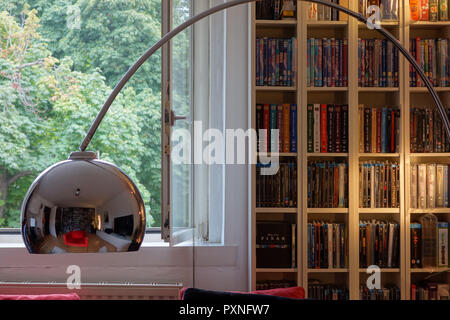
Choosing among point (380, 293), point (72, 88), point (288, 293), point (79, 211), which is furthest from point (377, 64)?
point (79, 211)

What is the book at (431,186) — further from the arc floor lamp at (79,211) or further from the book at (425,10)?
the arc floor lamp at (79,211)

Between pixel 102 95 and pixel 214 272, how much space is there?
1342 mm

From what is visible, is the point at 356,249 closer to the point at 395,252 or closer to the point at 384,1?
the point at 395,252

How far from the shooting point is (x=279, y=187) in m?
2.98

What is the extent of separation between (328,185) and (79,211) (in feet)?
6.38

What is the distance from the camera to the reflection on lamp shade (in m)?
1.30

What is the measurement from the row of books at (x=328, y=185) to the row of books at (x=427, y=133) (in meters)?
0.43

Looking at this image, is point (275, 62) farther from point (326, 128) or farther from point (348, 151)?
point (348, 151)

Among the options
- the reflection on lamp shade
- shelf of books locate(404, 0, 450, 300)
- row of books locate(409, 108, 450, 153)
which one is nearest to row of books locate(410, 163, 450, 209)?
shelf of books locate(404, 0, 450, 300)

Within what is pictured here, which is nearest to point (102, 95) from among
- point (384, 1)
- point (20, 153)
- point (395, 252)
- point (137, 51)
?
point (137, 51)

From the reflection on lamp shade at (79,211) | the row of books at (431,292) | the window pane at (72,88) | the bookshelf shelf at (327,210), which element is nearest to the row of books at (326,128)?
the bookshelf shelf at (327,210)

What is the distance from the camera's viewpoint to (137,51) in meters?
3.39

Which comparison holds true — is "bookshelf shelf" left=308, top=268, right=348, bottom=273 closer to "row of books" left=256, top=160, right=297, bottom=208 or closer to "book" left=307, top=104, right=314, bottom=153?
"row of books" left=256, top=160, right=297, bottom=208

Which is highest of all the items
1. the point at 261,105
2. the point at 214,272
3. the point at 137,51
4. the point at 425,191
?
the point at 137,51
